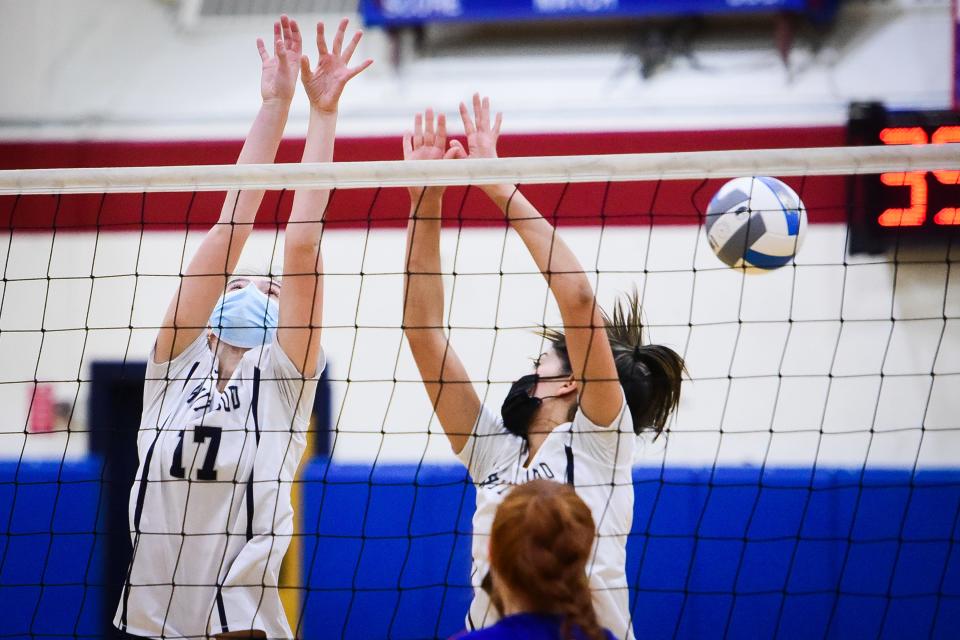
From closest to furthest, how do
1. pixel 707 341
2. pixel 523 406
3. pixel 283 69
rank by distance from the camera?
pixel 523 406 < pixel 283 69 < pixel 707 341

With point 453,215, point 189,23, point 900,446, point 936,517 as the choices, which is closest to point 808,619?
point 936,517

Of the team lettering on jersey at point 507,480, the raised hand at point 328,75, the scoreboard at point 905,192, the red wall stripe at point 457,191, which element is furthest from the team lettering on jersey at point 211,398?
the scoreboard at point 905,192

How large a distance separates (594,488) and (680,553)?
208 centimetres

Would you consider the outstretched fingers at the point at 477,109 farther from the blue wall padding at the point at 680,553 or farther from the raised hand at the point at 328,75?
the blue wall padding at the point at 680,553

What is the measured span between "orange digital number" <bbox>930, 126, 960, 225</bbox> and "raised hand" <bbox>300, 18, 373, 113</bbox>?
300cm

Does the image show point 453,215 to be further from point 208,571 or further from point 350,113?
point 208,571

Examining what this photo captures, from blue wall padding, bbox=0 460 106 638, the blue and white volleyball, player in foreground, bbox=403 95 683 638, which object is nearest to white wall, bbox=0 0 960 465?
blue wall padding, bbox=0 460 106 638

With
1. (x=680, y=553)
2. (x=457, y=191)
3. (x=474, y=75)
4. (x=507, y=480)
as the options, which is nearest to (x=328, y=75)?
(x=507, y=480)

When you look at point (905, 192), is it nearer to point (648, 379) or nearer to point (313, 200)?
point (648, 379)

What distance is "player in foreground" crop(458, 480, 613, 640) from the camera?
1495mm

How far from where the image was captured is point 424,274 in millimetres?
2324

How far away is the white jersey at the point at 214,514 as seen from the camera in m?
2.10

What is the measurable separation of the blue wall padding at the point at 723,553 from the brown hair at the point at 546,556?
239 cm

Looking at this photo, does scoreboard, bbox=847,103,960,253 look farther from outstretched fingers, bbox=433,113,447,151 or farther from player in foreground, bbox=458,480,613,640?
player in foreground, bbox=458,480,613,640
